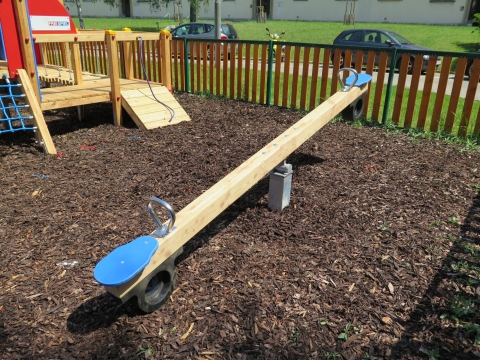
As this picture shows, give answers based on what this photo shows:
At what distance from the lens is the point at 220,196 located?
2.72m

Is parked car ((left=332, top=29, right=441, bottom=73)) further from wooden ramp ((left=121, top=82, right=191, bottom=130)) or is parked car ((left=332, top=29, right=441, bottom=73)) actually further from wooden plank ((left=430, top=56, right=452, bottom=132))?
wooden ramp ((left=121, top=82, right=191, bottom=130))

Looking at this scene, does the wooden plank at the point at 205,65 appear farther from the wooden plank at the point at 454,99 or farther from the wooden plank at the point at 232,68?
the wooden plank at the point at 454,99

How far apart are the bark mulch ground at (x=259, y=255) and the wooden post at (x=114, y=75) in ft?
4.22

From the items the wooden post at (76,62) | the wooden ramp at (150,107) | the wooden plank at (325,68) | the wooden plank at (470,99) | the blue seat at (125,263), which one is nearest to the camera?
the blue seat at (125,263)

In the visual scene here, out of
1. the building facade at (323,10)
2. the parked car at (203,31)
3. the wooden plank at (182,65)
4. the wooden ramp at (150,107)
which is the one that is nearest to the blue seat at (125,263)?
the wooden ramp at (150,107)

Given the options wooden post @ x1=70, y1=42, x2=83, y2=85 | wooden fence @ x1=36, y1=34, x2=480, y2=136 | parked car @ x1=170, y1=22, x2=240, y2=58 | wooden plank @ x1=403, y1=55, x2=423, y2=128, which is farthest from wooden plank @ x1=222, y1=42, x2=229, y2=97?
parked car @ x1=170, y1=22, x2=240, y2=58

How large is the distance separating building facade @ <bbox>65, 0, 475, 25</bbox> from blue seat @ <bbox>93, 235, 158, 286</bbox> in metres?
33.2

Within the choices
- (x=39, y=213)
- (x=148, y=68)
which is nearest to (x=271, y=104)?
(x=148, y=68)

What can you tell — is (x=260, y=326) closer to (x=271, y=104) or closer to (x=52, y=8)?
(x=271, y=104)

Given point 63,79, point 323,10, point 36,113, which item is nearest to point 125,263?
point 36,113

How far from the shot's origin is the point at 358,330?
2.37m

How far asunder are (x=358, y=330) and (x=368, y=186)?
2018 millimetres

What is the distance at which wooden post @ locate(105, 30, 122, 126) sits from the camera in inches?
236

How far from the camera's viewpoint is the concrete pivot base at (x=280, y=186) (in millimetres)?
3572
